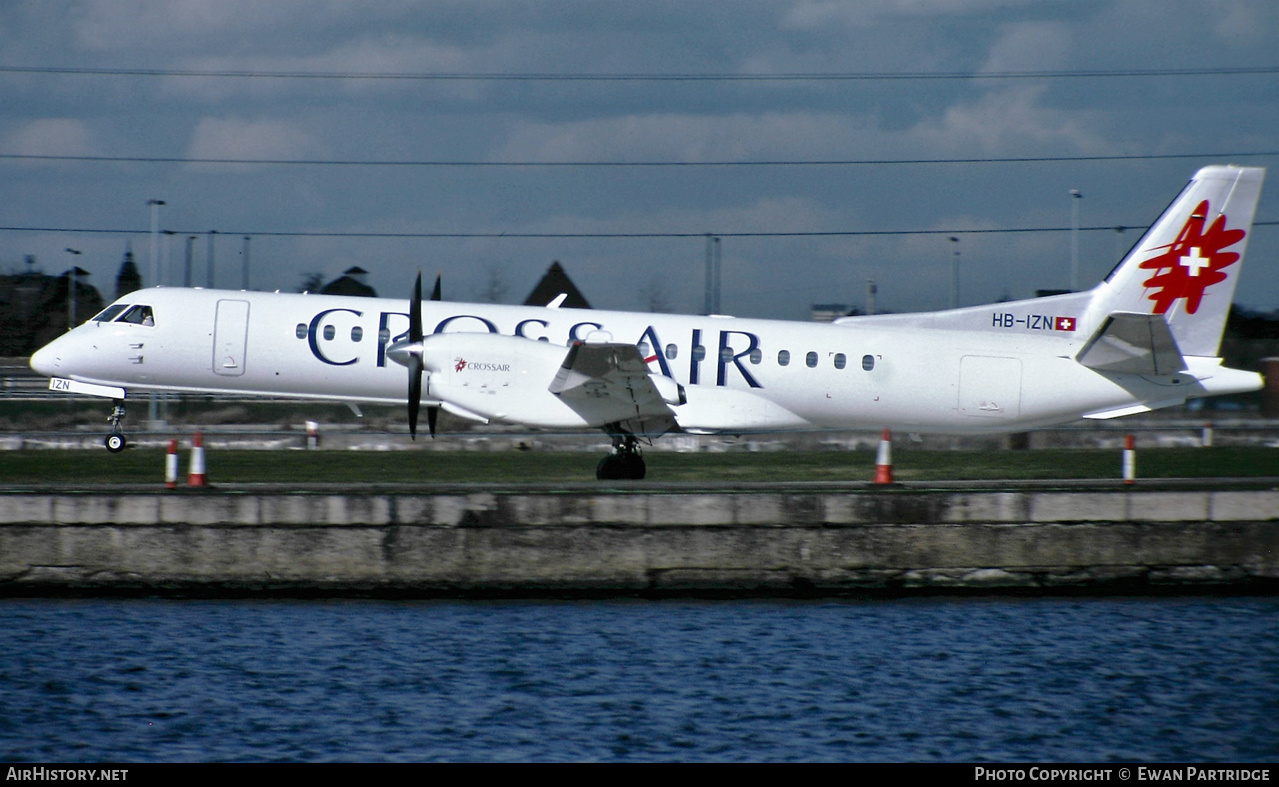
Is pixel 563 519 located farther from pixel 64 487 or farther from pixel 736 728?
pixel 64 487

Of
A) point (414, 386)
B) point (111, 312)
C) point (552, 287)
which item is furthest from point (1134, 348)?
point (552, 287)

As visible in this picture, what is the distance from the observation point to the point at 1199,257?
71.0ft

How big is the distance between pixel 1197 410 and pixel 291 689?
3564cm

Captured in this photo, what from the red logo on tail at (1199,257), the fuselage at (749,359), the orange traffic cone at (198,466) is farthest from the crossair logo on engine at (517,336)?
the red logo on tail at (1199,257)

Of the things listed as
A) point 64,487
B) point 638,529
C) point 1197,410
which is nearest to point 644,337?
point 638,529

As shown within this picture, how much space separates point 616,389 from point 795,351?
11.4 feet

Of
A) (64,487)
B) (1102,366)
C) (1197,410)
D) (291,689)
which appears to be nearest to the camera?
(291,689)

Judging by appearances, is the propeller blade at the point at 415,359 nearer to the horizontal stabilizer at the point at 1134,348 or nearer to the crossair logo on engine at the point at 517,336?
the crossair logo on engine at the point at 517,336

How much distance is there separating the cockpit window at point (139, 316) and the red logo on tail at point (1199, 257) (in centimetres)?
1799

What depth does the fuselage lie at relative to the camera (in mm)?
21172

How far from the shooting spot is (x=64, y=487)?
1859cm

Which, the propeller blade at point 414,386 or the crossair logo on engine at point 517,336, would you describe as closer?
the propeller blade at point 414,386

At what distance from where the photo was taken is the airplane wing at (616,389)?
62.5ft

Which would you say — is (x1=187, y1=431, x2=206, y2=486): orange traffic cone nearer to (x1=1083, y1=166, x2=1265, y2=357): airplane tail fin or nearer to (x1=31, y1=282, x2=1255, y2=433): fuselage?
(x1=31, y1=282, x2=1255, y2=433): fuselage
